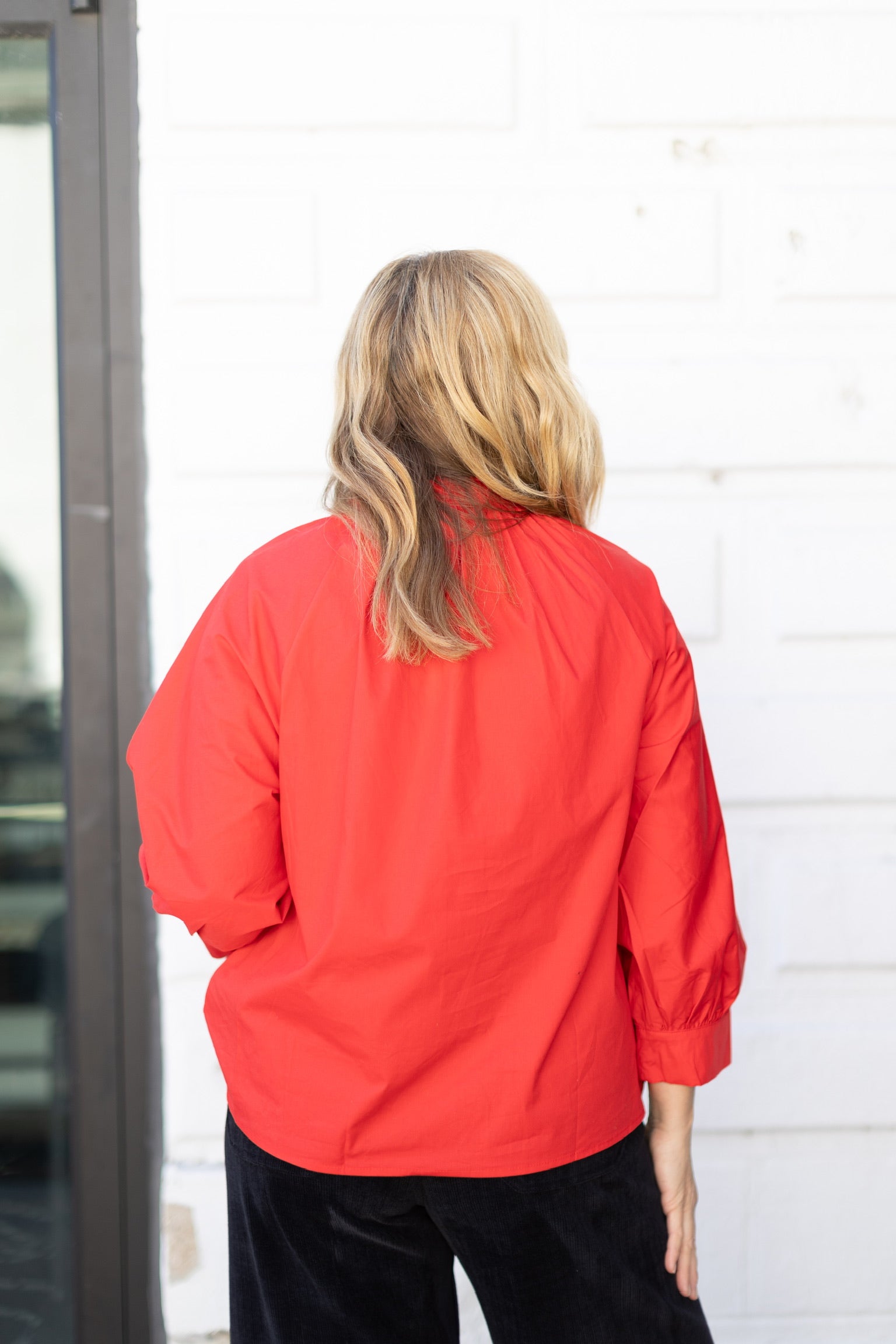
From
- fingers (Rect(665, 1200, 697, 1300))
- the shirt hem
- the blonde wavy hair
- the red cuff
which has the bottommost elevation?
fingers (Rect(665, 1200, 697, 1300))

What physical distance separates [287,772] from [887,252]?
4.87 ft

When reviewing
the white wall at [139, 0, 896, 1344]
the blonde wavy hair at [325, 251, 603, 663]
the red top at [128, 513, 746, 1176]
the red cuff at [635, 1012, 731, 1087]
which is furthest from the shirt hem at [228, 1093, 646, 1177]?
the white wall at [139, 0, 896, 1344]

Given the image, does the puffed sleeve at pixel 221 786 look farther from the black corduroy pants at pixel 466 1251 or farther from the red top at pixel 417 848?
the black corduroy pants at pixel 466 1251

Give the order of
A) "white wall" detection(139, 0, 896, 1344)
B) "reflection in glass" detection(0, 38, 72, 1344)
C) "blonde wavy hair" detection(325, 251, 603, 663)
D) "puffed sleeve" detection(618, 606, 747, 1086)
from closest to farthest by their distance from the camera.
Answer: "blonde wavy hair" detection(325, 251, 603, 663)
"puffed sleeve" detection(618, 606, 747, 1086)
"white wall" detection(139, 0, 896, 1344)
"reflection in glass" detection(0, 38, 72, 1344)

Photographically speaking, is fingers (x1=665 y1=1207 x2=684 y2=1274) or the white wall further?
the white wall

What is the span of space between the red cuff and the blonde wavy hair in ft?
1.67

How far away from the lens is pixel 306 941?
3.43 feet

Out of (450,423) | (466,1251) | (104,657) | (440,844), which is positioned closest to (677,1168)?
(466,1251)

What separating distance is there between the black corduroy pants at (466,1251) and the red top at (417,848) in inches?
1.3

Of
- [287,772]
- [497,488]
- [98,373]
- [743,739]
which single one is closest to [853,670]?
[743,739]

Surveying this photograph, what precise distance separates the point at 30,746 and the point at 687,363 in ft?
4.65

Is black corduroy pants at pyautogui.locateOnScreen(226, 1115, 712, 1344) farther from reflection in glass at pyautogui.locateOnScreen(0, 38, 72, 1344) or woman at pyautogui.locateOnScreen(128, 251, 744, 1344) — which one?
reflection in glass at pyautogui.locateOnScreen(0, 38, 72, 1344)

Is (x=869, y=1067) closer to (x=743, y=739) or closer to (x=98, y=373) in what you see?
(x=743, y=739)

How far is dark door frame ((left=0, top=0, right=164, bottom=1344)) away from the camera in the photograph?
6.06 ft
